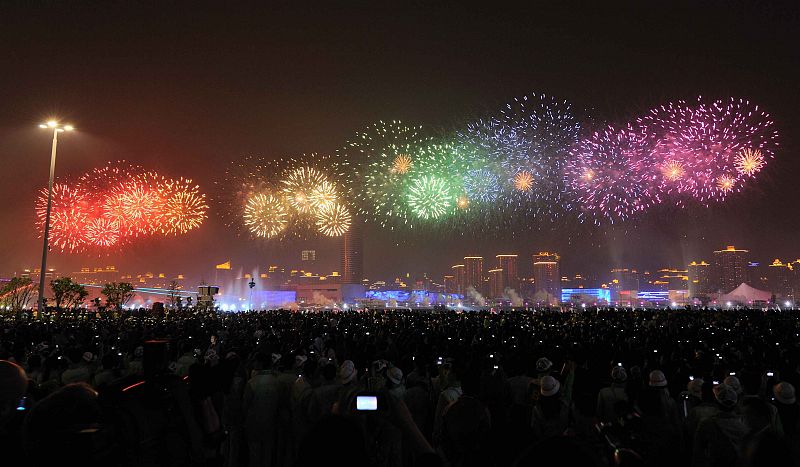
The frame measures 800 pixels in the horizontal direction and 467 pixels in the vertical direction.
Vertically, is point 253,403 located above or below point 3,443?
below

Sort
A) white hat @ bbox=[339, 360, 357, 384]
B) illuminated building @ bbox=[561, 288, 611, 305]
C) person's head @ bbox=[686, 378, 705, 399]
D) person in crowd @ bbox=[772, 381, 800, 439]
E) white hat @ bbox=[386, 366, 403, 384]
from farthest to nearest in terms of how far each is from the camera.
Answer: illuminated building @ bbox=[561, 288, 611, 305] < person's head @ bbox=[686, 378, 705, 399] < white hat @ bbox=[386, 366, 403, 384] < white hat @ bbox=[339, 360, 357, 384] < person in crowd @ bbox=[772, 381, 800, 439]

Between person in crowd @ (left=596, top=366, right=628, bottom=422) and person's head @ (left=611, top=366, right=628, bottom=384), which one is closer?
person in crowd @ (left=596, top=366, right=628, bottom=422)

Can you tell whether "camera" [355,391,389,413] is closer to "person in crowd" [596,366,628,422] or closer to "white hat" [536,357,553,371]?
"person in crowd" [596,366,628,422]

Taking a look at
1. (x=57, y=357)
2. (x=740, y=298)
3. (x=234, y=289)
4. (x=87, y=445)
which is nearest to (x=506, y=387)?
(x=87, y=445)

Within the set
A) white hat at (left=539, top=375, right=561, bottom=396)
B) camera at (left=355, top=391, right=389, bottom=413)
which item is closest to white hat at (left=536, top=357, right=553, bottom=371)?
white hat at (left=539, top=375, right=561, bottom=396)

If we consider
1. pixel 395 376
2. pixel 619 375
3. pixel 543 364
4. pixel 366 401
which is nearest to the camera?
pixel 366 401

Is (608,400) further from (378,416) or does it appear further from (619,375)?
(378,416)

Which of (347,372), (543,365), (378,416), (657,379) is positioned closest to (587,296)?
(543,365)

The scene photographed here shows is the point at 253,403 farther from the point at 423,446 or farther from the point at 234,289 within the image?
the point at 234,289
